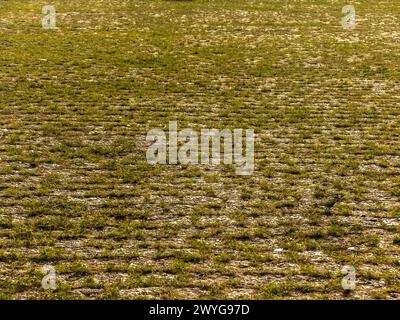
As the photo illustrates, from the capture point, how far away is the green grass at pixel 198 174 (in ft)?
24.0

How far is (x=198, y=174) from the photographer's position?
1055 cm

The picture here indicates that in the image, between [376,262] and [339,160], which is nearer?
[376,262]

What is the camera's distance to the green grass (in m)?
7.32

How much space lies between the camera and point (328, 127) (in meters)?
13.0

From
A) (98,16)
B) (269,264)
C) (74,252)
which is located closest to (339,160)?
(269,264)

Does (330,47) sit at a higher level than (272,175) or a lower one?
higher

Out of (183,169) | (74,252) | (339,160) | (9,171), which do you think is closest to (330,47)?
(339,160)

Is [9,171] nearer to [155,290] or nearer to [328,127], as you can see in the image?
[155,290]

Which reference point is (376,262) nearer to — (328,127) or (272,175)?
(272,175)
